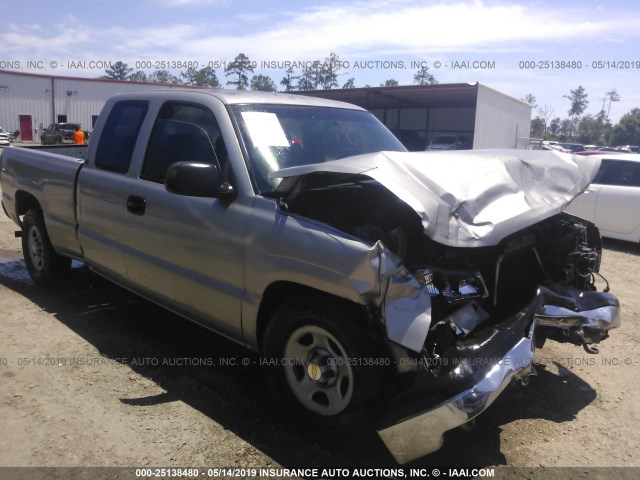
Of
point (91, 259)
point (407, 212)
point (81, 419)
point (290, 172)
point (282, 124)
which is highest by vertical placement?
Answer: point (282, 124)

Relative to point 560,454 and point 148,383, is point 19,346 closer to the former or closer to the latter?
point 148,383

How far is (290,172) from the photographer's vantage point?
3.09 metres

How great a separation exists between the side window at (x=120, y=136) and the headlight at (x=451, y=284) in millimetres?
2617

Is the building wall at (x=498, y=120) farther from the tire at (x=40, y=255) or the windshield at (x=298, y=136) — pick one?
the tire at (x=40, y=255)

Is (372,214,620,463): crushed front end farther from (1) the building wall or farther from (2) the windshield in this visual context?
(1) the building wall

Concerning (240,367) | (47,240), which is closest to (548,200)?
(240,367)

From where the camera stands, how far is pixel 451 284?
309 centimetres

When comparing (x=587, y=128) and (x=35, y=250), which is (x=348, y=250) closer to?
(x=35, y=250)

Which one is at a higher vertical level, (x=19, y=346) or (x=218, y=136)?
(x=218, y=136)

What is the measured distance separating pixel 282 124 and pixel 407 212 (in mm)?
1130

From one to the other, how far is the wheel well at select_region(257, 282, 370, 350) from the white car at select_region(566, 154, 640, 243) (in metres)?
6.70

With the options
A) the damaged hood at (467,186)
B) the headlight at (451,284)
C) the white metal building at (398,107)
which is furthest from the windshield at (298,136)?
the white metal building at (398,107)

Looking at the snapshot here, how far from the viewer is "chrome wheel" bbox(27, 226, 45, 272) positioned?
5.84 m

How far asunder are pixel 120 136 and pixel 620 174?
7.83 m
